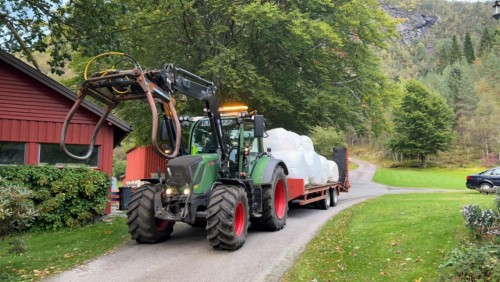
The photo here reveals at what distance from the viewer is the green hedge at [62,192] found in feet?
36.3

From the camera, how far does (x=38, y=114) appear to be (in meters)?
12.5

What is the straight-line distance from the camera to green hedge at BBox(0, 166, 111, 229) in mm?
11078

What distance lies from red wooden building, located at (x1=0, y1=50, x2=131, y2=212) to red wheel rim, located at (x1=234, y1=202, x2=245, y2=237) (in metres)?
6.80

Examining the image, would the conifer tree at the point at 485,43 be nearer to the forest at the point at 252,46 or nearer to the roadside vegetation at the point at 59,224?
the forest at the point at 252,46

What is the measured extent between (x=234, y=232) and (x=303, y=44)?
40.6 ft

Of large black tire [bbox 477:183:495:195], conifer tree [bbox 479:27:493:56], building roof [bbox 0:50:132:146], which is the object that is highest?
conifer tree [bbox 479:27:493:56]

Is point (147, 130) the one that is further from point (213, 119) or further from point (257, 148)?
point (213, 119)

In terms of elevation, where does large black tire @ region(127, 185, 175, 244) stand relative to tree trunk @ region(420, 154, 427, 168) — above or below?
below

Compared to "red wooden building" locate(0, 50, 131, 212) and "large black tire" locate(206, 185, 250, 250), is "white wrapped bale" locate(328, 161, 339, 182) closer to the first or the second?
"large black tire" locate(206, 185, 250, 250)

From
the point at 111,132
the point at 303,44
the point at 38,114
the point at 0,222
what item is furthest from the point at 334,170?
the point at 0,222

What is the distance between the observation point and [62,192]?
11.5 meters

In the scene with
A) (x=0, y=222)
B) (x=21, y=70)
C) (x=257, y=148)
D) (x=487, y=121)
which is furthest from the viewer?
(x=487, y=121)

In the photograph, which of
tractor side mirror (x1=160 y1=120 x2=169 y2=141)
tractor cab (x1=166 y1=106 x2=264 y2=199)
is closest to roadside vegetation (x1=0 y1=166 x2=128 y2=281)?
tractor cab (x1=166 y1=106 x2=264 y2=199)

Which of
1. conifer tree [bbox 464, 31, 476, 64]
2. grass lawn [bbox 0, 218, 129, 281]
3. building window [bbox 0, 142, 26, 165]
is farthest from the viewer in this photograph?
conifer tree [bbox 464, 31, 476, 64]
